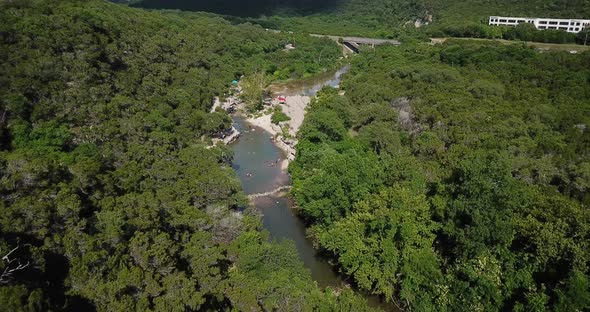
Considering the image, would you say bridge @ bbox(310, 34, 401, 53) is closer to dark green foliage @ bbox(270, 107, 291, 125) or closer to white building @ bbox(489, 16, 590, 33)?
white building @ bbox(489, 16, 590, 33)

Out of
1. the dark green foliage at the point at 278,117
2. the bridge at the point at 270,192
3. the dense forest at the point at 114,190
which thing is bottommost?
the bridge at the point at 270,192

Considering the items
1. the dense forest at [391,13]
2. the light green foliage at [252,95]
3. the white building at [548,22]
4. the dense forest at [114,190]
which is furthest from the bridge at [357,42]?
the dense forest at [114,190]

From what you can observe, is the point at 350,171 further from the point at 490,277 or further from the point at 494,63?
the point at 494,63

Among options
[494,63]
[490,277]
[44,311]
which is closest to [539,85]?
[494,63]

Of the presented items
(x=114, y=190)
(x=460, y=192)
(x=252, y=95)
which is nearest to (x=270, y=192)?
(x=114, y=190)

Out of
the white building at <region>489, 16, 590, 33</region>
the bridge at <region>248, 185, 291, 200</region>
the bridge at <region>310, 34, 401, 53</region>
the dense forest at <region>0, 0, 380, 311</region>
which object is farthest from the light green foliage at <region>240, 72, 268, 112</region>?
the white building at <region>489, 16, 590, 33</region>

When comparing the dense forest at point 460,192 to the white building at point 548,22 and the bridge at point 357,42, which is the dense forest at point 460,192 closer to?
the white building at point 548,22
